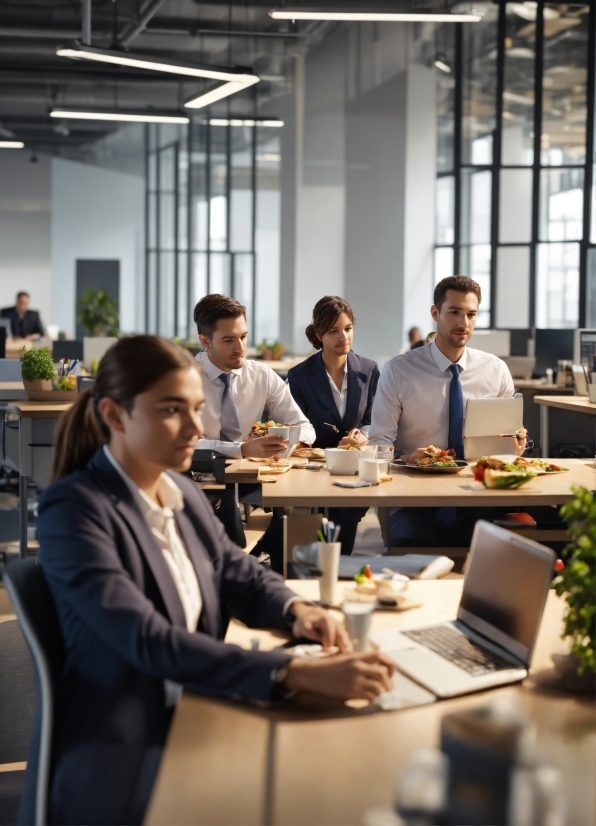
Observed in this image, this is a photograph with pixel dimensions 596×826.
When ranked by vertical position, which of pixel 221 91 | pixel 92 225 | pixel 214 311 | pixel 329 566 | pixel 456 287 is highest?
pixel 92 225

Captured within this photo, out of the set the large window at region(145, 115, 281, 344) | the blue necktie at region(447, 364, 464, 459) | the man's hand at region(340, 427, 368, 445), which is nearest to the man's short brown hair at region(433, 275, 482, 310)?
the blue necktie at region(447, 364, 464, 459)

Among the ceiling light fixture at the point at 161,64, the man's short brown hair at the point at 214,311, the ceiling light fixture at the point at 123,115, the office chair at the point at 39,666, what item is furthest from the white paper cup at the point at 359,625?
the ceiling light fixture at the point at 123,115

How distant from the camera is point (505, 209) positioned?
12516mm

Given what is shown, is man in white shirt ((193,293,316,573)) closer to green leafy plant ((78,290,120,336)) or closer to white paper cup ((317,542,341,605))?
white paper cup ((317,542,341,605))

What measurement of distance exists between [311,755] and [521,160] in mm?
11929

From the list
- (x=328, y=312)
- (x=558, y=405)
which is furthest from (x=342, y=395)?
(x=558, y=405)

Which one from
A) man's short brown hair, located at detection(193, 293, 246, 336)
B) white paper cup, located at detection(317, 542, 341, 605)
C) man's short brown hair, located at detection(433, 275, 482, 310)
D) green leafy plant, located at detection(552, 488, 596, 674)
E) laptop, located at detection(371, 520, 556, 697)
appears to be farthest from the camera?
man's short brown hair, located at detection(433, 275, 482, 310)

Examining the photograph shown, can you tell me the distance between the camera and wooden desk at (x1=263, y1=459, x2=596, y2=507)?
3256 millimetres

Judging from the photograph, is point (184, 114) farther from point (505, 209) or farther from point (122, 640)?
point (122, 640)

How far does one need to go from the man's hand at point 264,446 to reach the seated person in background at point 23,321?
12049 millimetres

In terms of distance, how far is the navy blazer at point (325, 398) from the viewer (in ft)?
16.2

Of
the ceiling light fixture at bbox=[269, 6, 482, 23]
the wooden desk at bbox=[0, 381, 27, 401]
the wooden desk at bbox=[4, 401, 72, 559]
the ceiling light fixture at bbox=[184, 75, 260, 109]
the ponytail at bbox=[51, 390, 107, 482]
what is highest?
the ceiling light fixture at bbox=[269, 6, 482, 23]

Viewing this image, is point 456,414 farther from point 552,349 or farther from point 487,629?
point 552,349

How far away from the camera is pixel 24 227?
2091cm
